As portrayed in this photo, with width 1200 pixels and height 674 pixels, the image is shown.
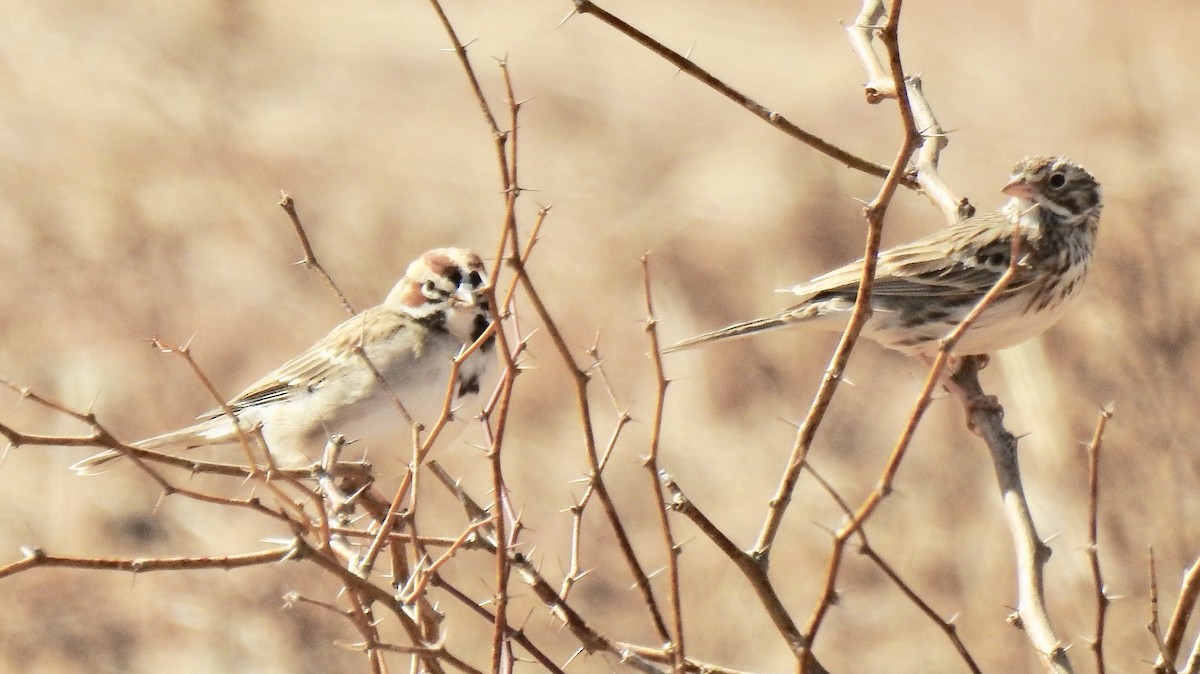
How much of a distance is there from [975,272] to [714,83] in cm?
320

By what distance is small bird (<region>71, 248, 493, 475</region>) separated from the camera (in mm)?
5000

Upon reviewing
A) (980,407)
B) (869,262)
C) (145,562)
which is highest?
(980,407)

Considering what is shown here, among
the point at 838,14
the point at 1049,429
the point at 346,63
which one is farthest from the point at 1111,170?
the point at 346,63

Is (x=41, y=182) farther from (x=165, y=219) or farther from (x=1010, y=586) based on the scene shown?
(x=1010, y=586)

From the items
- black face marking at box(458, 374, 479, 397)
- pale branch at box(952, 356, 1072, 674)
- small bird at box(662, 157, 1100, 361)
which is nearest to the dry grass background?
small bird at box(662, 157, 1100, 361)

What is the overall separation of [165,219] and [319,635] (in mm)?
4164

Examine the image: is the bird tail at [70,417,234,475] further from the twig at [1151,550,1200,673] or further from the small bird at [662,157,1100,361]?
the twig at [1151,550,1200,673]

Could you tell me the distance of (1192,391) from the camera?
7.45m

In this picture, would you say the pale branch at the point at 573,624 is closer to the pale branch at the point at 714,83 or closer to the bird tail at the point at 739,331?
the pale branch at the point at 714,83

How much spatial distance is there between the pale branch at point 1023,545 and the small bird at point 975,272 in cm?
136

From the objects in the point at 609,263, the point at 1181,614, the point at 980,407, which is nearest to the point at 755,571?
the point at 1181,614

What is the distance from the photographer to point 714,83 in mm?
2695

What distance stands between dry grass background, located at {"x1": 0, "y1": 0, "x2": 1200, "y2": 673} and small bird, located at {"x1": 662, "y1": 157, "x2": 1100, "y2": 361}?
84 centimetres

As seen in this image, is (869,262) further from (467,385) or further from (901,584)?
(467,385)
